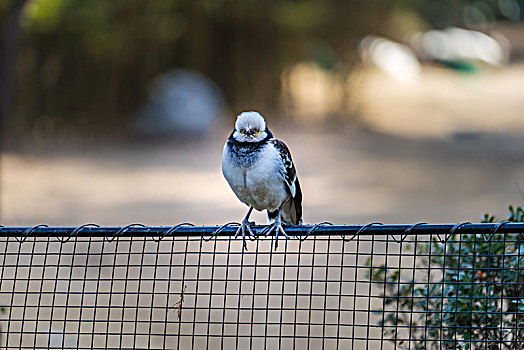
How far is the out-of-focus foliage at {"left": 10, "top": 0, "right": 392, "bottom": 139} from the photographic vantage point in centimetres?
1317

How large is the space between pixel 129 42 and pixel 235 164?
35.7 ft

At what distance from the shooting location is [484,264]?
2.97 meters

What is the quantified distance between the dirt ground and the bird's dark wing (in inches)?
167

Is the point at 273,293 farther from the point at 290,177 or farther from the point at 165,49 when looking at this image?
the point at 165,49

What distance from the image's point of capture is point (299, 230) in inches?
102

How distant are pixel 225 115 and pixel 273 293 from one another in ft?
32.4

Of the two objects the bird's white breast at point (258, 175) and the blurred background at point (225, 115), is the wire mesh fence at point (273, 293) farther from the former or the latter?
the blurred background at point (225, 115)

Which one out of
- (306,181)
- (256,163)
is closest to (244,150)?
(256,163)

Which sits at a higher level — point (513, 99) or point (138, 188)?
point (513, 99)

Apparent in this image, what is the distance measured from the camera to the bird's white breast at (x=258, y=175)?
11.3 feet

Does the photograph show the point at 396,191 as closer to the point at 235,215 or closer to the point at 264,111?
the point at 235,215

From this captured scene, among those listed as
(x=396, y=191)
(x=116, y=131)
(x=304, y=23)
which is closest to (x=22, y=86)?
(x=116, y=131)

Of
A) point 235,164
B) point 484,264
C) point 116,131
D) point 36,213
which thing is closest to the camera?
point 484,264

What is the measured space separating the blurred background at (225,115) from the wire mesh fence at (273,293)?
2.49 meters
